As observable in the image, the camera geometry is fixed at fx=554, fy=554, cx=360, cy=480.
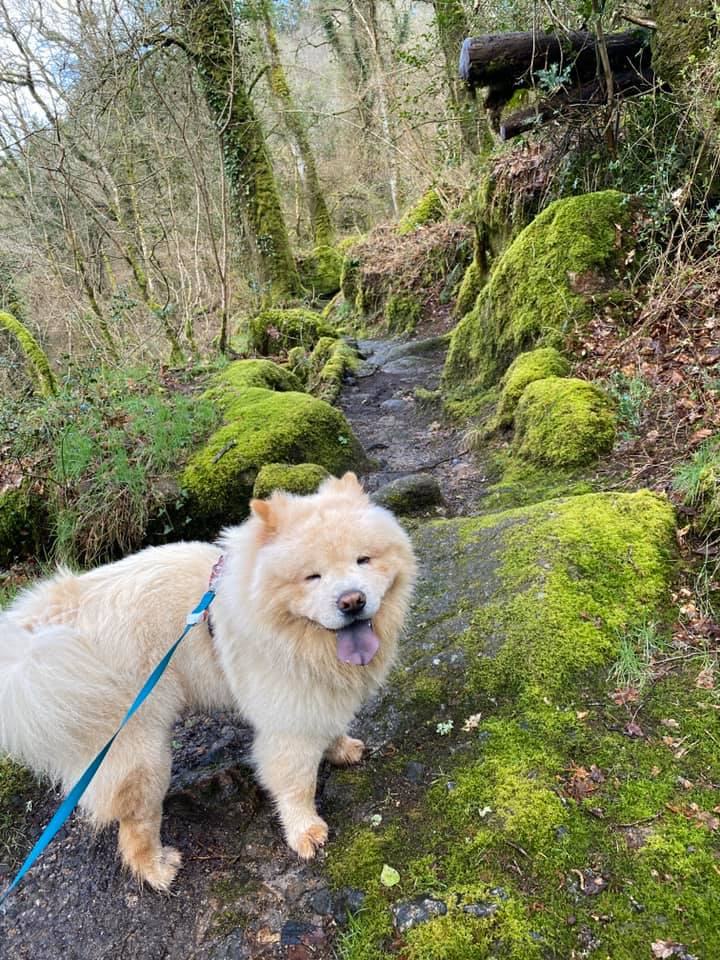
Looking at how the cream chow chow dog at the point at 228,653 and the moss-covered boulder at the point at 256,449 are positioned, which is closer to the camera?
the cream chow chow dog at the point at 228,653

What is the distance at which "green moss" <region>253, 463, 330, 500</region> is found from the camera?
4.73 metres

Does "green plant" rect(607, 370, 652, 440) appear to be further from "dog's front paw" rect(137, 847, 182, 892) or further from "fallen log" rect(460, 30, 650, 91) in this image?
"fallen log" rect(460, 30, 650, 91)

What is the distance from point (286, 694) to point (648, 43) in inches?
285

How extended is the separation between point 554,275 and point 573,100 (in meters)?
2.45

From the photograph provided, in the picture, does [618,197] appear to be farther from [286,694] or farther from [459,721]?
[286,694]

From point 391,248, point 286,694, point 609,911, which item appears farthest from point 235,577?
point 391,248

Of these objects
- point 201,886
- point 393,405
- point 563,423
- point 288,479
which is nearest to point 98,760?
point 201,886

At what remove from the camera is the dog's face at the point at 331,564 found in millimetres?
2127

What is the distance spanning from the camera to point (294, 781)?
97.5 inches

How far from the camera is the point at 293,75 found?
21188mm

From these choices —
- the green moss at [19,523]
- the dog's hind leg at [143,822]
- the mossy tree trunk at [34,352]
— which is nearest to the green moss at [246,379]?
the green moss at [19,523]

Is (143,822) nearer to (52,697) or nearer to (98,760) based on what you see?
(98,760)

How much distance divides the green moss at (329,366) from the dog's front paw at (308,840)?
6755 mm

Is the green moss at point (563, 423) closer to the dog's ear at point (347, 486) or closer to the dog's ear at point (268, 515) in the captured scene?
the dog's ear at point (347, 486)
